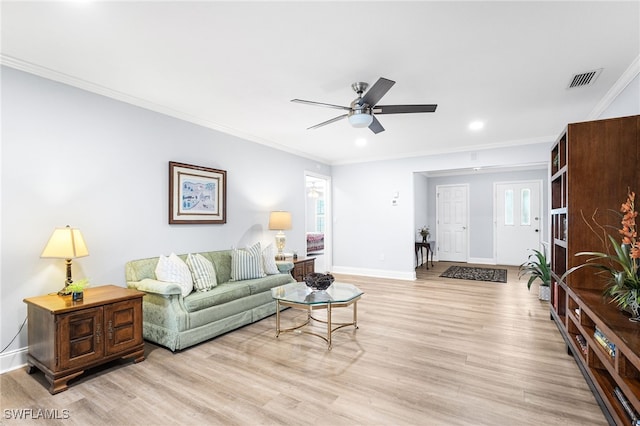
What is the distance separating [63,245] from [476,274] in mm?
6882

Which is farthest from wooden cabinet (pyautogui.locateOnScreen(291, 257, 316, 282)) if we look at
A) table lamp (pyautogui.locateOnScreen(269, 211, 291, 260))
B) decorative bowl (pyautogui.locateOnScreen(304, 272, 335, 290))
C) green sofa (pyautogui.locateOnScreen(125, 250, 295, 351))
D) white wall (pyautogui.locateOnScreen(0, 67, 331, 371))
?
decorative bowl (pyautogui.locateOnScreen(304, 272, 335, 290))

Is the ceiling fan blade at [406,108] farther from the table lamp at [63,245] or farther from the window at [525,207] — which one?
the window at [525,207]

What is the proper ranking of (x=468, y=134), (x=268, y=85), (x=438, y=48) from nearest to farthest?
(x=438, y=48)
(x=268, y=85)
(x=468, y=134)

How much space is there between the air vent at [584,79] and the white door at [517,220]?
5.28 meters

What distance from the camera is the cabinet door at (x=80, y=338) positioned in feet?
7.78

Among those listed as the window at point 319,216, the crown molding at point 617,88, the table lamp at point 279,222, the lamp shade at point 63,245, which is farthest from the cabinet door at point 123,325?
the window at point 319,216

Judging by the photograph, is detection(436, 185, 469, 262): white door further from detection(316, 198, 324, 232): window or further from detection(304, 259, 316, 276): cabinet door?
detection(304, 259, 316, 276): cabinet door

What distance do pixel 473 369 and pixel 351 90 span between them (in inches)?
106

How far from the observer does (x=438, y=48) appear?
244cm

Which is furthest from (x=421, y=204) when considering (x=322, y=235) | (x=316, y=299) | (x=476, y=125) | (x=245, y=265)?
(x=316, y=299)

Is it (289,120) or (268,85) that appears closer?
(268,85)

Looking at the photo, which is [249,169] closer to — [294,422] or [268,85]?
[268,85]

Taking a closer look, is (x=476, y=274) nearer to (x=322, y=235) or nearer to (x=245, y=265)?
(x=322, y=235)

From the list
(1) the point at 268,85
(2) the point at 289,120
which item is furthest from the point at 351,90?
(2) the point at 289,120
